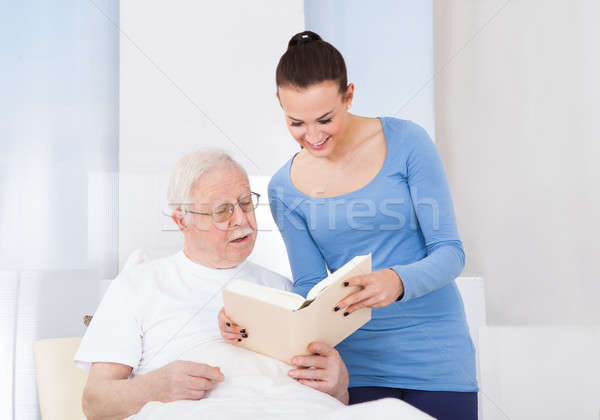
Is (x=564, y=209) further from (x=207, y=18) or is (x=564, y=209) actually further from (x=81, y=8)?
(x=81, y=8)

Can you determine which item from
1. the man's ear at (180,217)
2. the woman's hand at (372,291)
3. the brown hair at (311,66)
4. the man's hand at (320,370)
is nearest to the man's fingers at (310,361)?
the man's hand at (320,370)

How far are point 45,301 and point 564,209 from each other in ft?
5.89

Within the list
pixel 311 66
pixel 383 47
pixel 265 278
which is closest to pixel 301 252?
pixel 265 278

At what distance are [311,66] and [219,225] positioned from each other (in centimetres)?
41

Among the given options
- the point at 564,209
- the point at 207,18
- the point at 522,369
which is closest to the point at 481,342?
the point at 522,369

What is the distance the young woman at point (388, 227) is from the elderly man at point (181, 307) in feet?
0.51

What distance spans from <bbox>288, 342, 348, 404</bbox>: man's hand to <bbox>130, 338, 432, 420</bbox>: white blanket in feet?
0.09

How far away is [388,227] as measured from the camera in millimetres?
1360

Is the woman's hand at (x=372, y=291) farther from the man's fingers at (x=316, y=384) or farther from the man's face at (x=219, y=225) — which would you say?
the man's face at (x=219, y=225)

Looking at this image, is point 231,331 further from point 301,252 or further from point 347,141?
point 347,141

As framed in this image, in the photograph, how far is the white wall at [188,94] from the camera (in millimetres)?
2289

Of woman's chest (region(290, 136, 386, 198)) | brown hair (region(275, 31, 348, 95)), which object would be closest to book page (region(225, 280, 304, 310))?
woman's chest (region(290, 136, 386, 198))

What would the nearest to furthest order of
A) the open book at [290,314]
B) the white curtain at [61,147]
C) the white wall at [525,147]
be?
the open book at [290,314] → the white wall at [525,147] → the white curtain at [61,147]

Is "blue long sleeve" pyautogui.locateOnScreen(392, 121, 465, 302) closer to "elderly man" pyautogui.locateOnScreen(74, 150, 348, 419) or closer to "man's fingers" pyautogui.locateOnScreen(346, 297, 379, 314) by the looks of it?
"man's fingers" pyautogui.locateOnScreen(346, 297, 379, 314)
